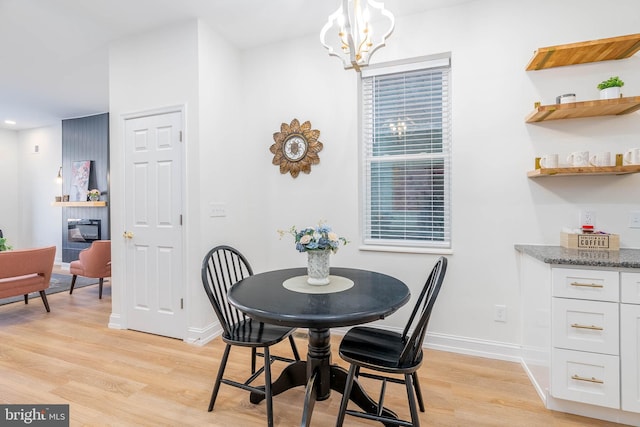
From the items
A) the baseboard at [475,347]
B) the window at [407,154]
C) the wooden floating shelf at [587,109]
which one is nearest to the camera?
the wooden floating shelf at [587,109]

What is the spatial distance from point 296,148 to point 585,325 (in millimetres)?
2462

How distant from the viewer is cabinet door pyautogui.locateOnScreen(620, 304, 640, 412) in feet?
5.56

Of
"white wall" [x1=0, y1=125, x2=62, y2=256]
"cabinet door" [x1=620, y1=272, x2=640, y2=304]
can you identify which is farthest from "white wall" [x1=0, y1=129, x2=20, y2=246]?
"cabinet door" [x1=620, y1=272, x2=640, y2=304]

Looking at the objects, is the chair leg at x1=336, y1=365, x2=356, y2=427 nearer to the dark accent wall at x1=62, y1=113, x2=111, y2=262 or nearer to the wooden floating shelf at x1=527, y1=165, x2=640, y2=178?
the wooden floating shelf at x1=527, y1=165, x2=640, y2=178

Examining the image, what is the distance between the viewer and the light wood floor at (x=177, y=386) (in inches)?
70.9

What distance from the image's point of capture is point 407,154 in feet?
9.29

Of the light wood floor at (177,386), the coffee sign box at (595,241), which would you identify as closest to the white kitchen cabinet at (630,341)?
the light wood floor at (177,386)

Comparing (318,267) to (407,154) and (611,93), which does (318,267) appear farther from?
(611,93)

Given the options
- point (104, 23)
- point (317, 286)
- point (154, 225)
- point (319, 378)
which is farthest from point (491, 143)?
point (104, 23)

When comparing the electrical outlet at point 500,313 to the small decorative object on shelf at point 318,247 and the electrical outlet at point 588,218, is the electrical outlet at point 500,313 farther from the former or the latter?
the small decorative object on shelf at point 318,247

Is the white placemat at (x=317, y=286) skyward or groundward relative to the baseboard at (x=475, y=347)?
skyward

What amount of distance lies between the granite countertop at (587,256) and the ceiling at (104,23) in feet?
6.53

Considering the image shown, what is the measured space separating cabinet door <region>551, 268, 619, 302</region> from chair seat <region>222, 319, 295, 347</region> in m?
1.55

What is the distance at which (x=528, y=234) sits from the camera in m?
2.40
